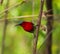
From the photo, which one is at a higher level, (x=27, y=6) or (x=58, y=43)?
(x=27, y=6)

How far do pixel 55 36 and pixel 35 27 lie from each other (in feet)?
3.09

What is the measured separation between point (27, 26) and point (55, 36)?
0.94 metres

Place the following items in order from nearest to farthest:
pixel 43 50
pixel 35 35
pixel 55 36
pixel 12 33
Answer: pixel 35 35, pixel 43 50, pixel 55 36, pixel 12 33

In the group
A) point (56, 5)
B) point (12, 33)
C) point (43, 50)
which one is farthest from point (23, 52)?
point (43, 50)

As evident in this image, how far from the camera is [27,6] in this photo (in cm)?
199

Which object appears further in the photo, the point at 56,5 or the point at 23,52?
the point at 23,52

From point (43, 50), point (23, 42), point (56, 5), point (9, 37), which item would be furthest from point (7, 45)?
point (43, 50)

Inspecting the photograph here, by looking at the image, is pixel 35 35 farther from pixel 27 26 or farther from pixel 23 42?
pixel 23 42

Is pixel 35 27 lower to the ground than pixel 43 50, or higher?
higher

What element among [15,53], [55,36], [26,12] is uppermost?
[26,12]

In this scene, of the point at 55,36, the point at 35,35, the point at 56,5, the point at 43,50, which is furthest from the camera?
the point at 55,36

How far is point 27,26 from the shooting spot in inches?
39.8

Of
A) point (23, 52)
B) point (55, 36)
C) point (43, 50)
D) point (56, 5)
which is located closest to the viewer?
point (43, 50)

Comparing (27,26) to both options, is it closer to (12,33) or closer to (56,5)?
(56,5)
